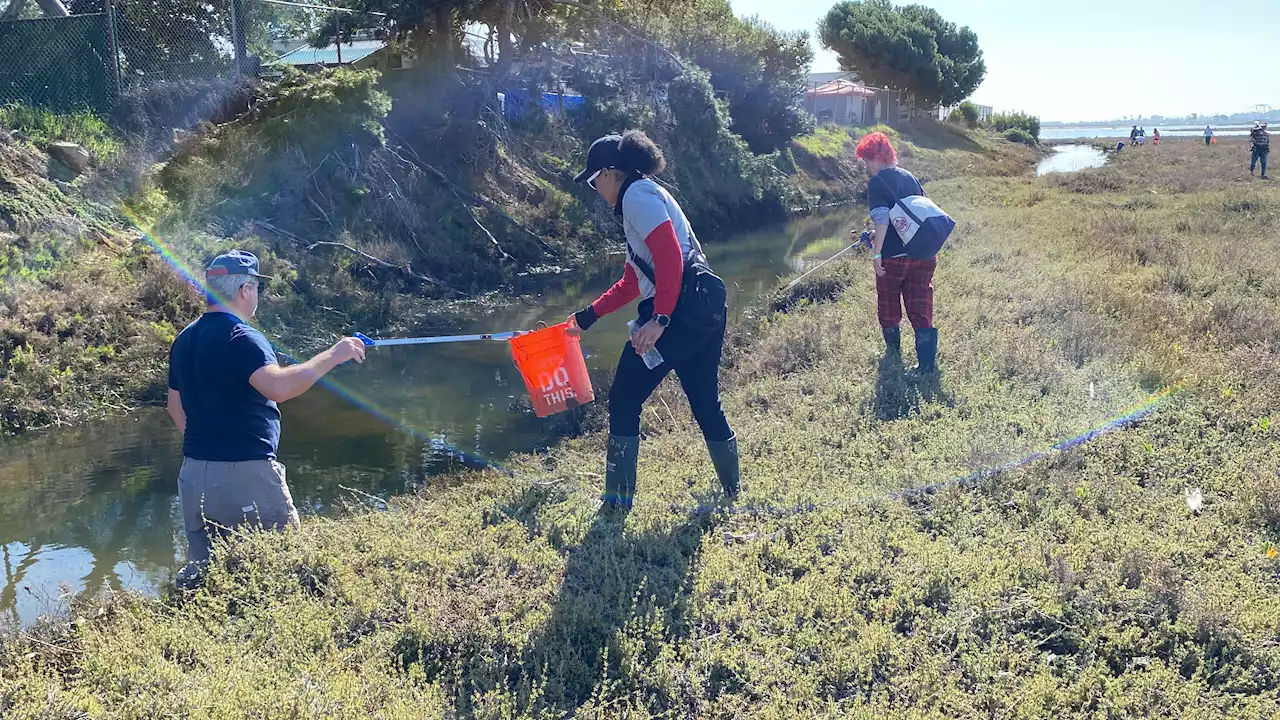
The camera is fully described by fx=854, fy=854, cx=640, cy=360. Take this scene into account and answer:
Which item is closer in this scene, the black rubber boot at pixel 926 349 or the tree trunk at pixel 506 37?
the black rubber boot at pixel 926 349

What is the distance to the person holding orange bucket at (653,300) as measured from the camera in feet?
14.4

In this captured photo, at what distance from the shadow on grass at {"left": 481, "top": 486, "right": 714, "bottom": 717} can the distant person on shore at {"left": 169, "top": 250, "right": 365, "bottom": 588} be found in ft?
4.74

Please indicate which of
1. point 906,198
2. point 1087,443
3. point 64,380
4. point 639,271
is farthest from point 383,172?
point 1087,443

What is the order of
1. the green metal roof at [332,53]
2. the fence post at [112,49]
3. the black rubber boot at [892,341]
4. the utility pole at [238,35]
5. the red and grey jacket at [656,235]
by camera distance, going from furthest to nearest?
the green metal roof at [332,53] < the utility pole at [238,35] < the fence post at [112,49] < the black rubber boot at [892,341] < the red and grey jacket at [656,235]

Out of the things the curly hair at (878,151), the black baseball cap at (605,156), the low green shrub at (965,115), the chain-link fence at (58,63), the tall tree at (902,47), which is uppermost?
the tall tree at (902,47)

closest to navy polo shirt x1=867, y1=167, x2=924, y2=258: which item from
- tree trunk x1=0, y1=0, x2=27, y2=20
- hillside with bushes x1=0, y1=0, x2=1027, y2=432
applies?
hillside with bushes x1=0, y1=0, x2=1027, y2=432

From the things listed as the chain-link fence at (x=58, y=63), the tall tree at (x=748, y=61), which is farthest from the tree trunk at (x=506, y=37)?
the chain-link fence at (x=58, y=63)

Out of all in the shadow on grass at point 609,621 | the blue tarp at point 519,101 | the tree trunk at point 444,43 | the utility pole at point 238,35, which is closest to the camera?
the shadow on grass at point 609,621

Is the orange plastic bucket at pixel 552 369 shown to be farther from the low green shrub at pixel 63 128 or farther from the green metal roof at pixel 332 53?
the green metal roof at pixel 332 53

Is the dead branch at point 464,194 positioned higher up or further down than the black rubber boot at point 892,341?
higher up

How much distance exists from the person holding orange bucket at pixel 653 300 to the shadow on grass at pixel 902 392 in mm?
2053

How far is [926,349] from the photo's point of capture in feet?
23.5

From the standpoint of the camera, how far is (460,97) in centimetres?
1903

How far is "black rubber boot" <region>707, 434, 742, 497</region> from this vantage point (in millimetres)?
4969
